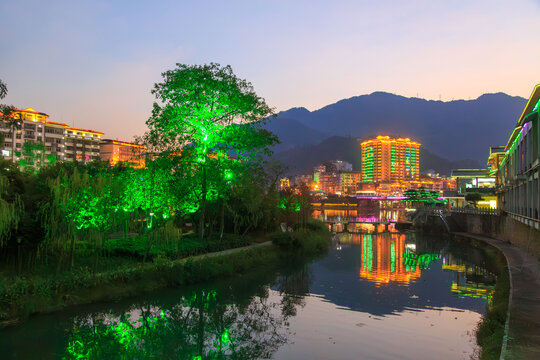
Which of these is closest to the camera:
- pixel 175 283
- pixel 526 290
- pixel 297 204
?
pixel 526 290

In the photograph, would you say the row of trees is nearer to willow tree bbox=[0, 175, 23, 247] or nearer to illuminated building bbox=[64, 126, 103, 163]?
willow tree bbox=[0, 175, 23, 247]

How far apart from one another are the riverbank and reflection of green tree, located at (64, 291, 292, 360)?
1.65m

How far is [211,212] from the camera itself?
38719 mm

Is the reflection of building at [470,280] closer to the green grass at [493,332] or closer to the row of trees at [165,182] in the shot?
the green grass at [493,332]

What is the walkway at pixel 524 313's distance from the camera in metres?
12.0

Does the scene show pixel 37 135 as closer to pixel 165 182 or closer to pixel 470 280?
pixel 165 182

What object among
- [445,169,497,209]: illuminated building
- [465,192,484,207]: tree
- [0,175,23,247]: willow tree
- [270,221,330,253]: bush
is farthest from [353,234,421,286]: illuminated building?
[445,169,497,209]: illuminated building

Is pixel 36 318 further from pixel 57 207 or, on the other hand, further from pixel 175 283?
pixel 175 283

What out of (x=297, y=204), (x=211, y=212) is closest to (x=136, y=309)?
(x=211, y=212)

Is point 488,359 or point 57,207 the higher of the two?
point 57,207

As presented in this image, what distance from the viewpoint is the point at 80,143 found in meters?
148

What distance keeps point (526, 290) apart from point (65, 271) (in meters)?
23.1

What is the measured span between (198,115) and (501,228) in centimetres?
4306

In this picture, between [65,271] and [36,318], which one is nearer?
[36,318]
